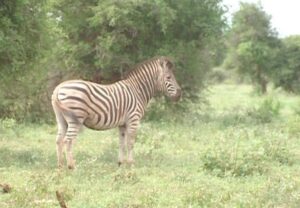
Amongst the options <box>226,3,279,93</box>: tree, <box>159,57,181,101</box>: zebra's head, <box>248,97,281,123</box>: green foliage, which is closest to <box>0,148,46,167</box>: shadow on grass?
<box>159,57,181,101</box>: zebra's head

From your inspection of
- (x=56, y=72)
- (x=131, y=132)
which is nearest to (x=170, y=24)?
(x=56, y=72)

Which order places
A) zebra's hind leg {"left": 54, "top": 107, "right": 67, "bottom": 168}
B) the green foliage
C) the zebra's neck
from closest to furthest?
zebra's hind leg {"left": 54, "top": 107, "right": 67, "bottom": 168}, the zebra's neck, the green foliage

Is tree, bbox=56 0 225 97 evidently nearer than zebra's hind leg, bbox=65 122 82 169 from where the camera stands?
No

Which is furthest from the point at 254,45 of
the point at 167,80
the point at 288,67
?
the point at 167,80

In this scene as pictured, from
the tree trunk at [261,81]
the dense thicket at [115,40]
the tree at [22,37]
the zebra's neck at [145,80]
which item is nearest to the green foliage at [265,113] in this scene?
the dense thicket at [115,40]

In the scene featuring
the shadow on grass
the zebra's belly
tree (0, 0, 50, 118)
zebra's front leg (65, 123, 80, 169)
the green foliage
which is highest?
tree (0, 0, 50, 118)

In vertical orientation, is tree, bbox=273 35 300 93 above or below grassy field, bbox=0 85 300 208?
above

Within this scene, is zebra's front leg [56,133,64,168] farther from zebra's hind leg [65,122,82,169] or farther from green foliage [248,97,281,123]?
green foliage [248,97,281,123]

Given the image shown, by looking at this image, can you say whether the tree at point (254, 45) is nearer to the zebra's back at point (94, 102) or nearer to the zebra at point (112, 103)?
the zebra at point (112, 103)

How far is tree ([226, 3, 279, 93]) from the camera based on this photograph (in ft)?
118

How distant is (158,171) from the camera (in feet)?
33.1

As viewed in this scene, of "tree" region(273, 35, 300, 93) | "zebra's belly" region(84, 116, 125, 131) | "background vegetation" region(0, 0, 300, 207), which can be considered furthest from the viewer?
"tree" region(273, 35, 300, 93)

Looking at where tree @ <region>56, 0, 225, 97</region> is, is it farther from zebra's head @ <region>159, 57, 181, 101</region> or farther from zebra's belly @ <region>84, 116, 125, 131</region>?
zebra's belly @ <region>84, 116, 125, 131</region>

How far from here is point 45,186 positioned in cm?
796
